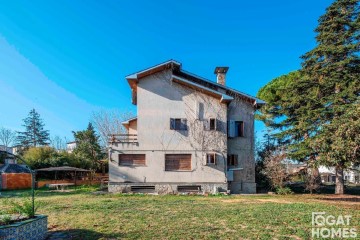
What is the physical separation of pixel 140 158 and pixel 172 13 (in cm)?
1191

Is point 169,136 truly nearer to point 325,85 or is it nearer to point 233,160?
point 233,160

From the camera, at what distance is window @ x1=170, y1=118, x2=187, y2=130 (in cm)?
1917

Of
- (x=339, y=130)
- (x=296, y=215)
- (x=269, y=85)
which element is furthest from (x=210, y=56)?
(x=296, y=215)

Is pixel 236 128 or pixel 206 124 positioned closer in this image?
pixel 206 124

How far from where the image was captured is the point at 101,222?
8.62m

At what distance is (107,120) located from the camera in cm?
3684

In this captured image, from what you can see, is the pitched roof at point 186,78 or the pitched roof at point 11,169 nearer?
the pitched roof at point 186,78

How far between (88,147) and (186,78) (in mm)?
19233

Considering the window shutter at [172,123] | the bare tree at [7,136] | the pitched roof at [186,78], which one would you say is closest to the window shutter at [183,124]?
the window shutter at [172,123]

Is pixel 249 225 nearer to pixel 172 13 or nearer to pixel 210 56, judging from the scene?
pixel 172 13

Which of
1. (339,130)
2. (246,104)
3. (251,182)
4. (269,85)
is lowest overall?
(251,182)

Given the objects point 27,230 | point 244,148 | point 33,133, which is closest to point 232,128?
point 244,148

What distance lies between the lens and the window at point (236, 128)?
19984mm

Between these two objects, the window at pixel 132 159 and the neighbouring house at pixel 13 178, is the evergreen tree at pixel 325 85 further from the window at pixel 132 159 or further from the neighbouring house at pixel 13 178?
the neighbouring house at pixel 13 178
